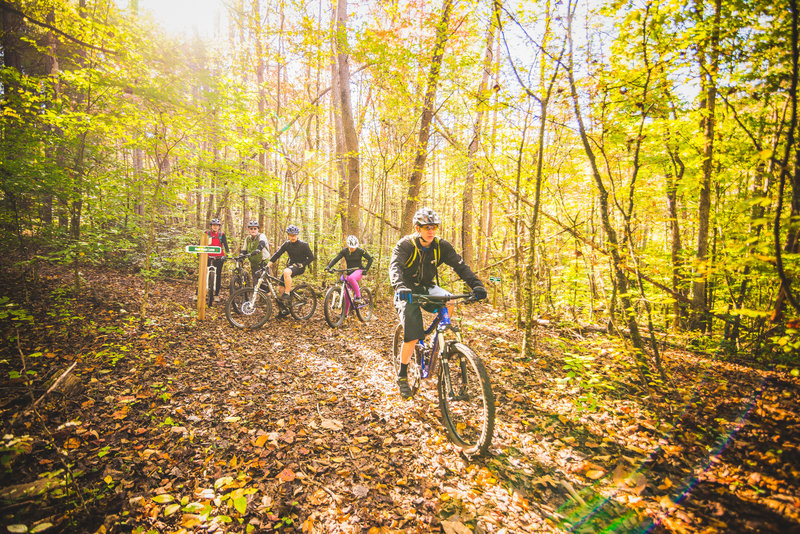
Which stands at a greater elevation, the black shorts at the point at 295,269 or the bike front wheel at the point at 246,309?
the black shorts at the point at 295,269

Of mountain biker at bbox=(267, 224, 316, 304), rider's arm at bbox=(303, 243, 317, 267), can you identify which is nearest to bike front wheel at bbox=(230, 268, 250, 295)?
mountain biker at bbox=(267, 224, 316, 304)

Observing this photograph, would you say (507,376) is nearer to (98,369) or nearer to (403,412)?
(403,412)

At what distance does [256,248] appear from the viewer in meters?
8.19

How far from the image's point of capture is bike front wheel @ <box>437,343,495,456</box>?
2924 millimetres

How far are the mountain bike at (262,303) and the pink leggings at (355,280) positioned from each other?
1167 mm

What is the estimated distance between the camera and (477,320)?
8.56 meters

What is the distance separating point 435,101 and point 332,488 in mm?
9557

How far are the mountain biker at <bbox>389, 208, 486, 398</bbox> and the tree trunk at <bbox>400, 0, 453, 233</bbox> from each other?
4.99 meters

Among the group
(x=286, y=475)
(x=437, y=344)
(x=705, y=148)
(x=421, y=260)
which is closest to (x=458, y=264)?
(x=421, y=260)

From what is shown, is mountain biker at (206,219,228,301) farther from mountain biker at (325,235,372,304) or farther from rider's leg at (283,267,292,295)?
mountain biker at (325,235,372,304)

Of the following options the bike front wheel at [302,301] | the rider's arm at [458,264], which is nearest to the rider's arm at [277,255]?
the bike front wheel at [302,301]

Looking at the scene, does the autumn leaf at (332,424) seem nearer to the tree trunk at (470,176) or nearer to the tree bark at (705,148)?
the tree bark at (705,148)

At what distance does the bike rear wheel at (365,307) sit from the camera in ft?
26.8

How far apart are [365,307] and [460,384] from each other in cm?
542
